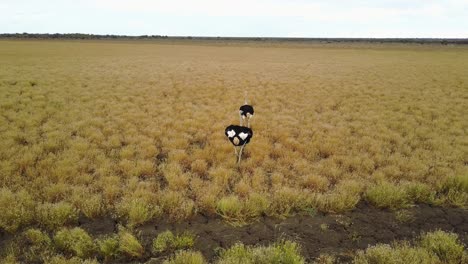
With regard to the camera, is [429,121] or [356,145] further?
[429,121]

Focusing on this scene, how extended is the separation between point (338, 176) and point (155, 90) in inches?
572

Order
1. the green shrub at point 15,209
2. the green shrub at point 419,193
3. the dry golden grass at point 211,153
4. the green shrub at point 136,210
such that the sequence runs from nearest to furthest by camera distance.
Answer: the green shrub at point 15,209
the green shrub at point 136,210
the dry golden grass at point 211,153
the green shrub at point 419,193

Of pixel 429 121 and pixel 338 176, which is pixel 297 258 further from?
pixel 429 121

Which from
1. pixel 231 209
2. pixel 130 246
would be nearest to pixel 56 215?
pixel 130 246

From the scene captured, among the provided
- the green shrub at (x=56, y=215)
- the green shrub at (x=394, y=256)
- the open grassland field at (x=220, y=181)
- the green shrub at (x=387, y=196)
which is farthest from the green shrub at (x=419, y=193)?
the green shrub at (x=56, y=215)

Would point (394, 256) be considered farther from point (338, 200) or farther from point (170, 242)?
point (170, 242)

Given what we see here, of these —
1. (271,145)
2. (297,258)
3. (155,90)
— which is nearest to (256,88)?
(155,90)

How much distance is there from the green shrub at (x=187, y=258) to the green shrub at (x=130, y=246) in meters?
0.54

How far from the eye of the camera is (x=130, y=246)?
5.38 meters

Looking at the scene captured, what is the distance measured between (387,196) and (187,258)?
4465 millimetres

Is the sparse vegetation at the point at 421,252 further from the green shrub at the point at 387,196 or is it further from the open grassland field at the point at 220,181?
the green shrub at the point at 387,196

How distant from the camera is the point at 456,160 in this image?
9.86m

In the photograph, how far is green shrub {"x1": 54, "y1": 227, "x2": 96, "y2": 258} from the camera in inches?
211

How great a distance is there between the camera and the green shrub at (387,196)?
7.15 meters
